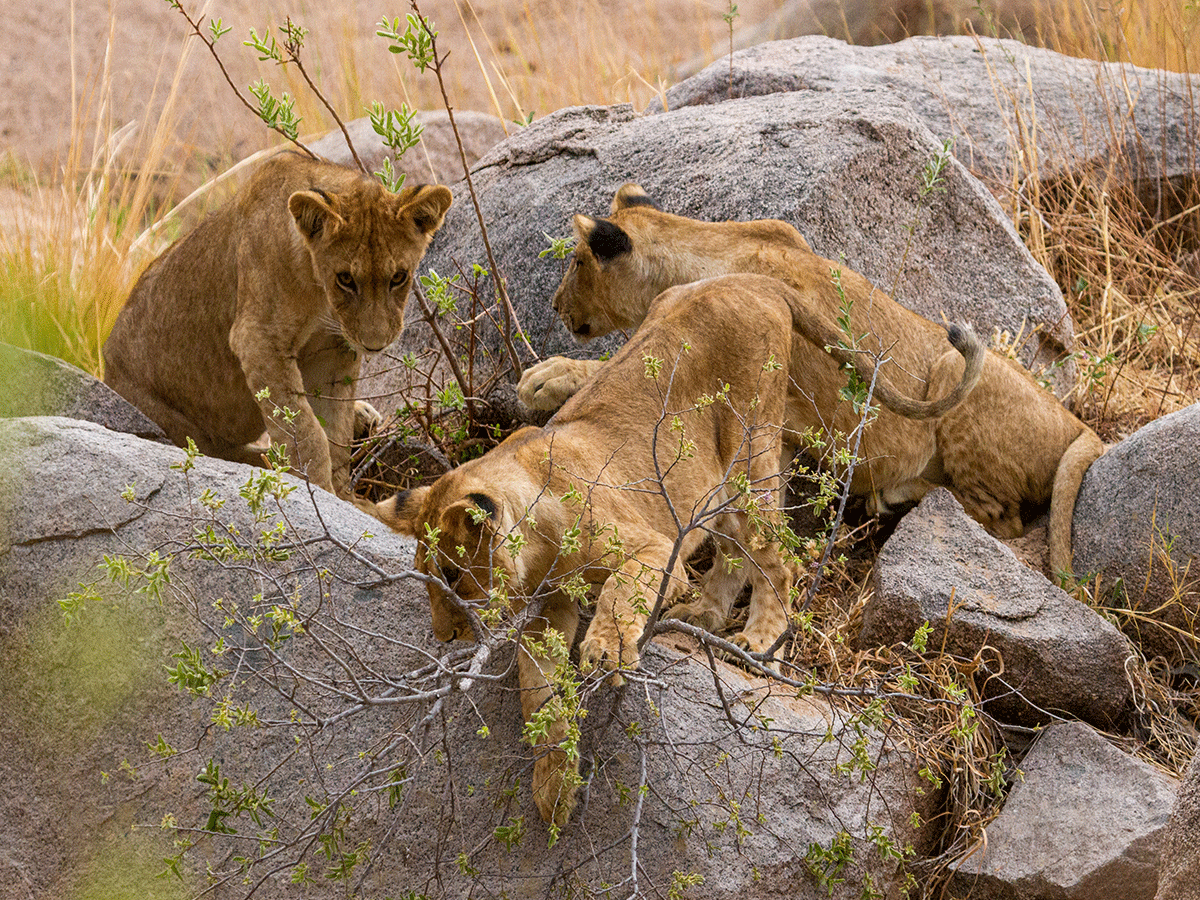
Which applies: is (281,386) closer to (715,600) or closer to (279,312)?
(279,312)

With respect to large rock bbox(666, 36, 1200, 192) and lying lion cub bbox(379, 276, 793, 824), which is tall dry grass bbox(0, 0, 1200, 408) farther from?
lying lion cub bbox(379, 276, 793, 824)

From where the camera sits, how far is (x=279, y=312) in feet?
16.2

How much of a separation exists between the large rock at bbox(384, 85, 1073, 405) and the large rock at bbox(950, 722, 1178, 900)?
256 cm

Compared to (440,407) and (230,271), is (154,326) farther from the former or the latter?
(440,407)

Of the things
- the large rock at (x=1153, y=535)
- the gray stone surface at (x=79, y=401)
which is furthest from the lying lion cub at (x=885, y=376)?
the gray stone surface at (x=79, y=401)

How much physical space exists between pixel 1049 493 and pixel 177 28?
13443mm

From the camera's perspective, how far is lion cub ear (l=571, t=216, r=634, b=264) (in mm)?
5023

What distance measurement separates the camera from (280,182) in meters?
5.10

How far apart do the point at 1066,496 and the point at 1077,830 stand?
163 cm

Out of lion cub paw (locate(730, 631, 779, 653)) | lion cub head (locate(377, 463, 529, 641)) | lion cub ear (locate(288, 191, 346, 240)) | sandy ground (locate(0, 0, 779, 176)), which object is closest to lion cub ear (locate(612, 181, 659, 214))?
lion cub ear (locate(288, 191, 346, 240))

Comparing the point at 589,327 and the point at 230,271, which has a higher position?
the point at 230,271

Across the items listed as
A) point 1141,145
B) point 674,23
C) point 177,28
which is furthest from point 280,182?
point 674,23

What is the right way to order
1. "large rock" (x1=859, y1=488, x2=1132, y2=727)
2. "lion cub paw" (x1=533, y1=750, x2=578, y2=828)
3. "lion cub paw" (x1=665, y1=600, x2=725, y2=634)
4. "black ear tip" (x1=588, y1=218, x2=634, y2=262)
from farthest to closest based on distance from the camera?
1. "black ear tip" (x1=588, y1=218, x2=634, y2=262)
2. "lion cub paw" (x1=665, y1=600, x2=725, y2=634)
3. "large rock" (x1=859, y1=488, x2=1132, y2=727)
4. "lion cub paw" (x1=533, y1=750, x2=578, y2=828)

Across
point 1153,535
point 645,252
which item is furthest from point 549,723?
point 1153,535
